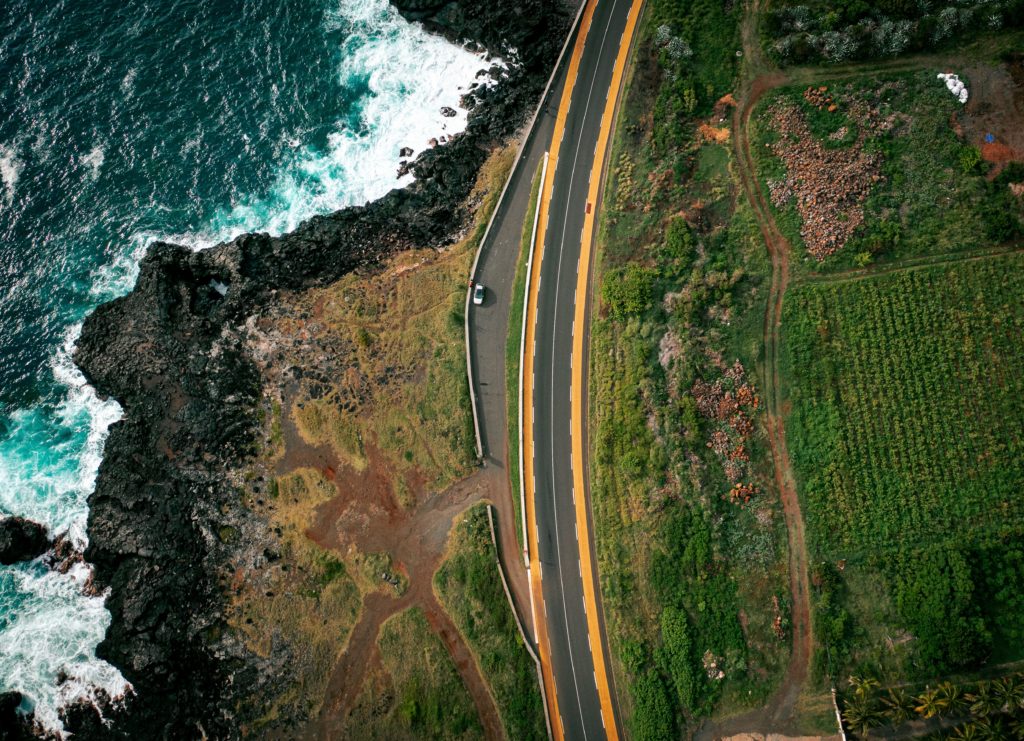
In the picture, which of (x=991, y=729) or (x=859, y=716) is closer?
(x=991, y=729)

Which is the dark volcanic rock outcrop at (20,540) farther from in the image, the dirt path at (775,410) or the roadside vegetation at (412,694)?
the dirt path at (775,410)

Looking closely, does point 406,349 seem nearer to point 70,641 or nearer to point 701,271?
point 701,271

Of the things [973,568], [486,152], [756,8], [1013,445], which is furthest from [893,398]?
[486,152]

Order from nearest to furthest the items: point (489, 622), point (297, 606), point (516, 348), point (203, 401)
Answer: point (489, 622), point (297, 606), point (516, 348), point (203, 401)

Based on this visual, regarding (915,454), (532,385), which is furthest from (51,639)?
(915,454)

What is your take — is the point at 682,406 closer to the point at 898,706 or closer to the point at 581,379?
the point at 581,379

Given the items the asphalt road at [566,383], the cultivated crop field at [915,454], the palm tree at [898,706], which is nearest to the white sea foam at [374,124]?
the asphalt road at [566,383]
